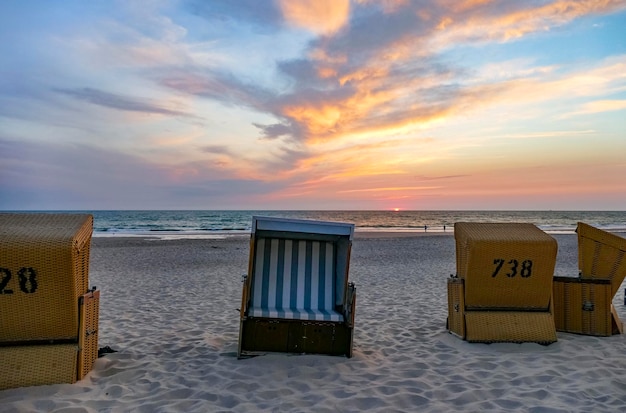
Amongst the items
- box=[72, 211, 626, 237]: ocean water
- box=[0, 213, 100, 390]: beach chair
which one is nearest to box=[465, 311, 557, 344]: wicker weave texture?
box=[0, 213, 100, 390]: beach chair

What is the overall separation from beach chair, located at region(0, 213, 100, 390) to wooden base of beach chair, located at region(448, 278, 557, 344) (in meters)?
4.41

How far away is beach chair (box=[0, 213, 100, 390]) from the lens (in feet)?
13.7

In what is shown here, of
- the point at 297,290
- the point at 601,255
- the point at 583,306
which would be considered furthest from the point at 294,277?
the point at 601,255

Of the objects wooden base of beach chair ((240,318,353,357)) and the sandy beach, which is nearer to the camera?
the sandy beach

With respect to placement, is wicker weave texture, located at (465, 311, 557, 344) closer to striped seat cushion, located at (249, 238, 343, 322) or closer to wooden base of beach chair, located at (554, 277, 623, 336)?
wooden base of beach chair, located at (554, 277, 623, 336)

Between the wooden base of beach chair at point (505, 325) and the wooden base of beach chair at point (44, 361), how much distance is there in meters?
4.38

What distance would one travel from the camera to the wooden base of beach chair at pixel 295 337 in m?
5.30

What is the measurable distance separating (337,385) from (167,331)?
3.10m

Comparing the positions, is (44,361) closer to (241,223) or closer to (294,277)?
(294,277)

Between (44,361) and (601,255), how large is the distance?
22.1ft

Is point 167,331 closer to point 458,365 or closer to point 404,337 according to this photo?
point 404,337

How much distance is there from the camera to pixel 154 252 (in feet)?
64.6

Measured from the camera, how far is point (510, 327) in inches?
230

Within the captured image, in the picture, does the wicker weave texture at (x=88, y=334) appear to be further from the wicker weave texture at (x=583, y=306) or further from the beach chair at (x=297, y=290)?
the wicker weave texture at (x=583, y=306)
